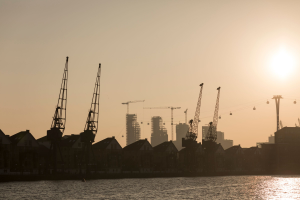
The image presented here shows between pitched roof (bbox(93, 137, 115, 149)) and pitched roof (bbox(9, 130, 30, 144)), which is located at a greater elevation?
pitched roof (bbox(9, 130, 30, 144))

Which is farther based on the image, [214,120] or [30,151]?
[214,120]

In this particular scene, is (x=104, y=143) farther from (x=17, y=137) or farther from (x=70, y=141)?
(x=17, y=137)

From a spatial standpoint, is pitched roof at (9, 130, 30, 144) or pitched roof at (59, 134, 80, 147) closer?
pitched roof at (9, 130, 30, 144)

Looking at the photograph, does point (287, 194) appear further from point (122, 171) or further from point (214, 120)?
point (214, 120)

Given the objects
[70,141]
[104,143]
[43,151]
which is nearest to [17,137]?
[43,151]

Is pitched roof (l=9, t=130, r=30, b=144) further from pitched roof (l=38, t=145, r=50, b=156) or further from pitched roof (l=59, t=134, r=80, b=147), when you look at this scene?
pitched roof (l=59, t=134, r=80, b=147)

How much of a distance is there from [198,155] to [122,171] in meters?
45.2

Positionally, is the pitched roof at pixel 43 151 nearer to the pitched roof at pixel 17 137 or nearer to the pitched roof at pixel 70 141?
the pitched roof at pixel 70 141

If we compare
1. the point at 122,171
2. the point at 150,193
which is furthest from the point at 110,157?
the point at 150,193

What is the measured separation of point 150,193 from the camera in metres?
88.4

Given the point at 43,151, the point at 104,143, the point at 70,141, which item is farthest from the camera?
the point at 104,143

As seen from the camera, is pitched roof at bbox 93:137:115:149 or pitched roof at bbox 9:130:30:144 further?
pitched roof at bbox 93:137:115:149

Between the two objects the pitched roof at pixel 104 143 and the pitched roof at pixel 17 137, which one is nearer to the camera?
the pitched roof at pixel 17 137

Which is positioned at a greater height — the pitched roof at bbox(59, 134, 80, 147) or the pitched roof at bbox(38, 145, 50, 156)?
the pitched roof at bbox(59, 134, 80, 147)
